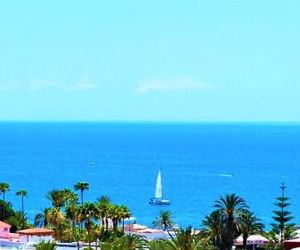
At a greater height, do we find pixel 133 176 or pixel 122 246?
pixel 133 176

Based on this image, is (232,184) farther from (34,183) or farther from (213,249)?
(213,249)

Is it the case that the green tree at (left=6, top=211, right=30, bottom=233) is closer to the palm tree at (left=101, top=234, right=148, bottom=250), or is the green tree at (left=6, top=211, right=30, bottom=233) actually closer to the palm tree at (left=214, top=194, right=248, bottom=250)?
the palm tree at (left=101, top=234, right=148, bottom=250)

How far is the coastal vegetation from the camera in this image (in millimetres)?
41719

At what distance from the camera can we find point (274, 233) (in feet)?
192

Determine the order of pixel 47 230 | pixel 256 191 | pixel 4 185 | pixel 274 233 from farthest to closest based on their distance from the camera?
pixel 256 191 → pixel 4 185 → pixel 47 230 → pixel 274 233

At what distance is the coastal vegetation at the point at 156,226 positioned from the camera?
41.7m

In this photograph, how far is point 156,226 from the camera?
88875 millimetres

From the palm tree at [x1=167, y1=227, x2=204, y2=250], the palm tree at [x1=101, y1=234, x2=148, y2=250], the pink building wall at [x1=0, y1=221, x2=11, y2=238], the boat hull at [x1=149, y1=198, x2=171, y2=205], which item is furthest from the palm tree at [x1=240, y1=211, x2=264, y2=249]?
the boat hull at [x1=149, y1=198, x2=171, y2=205]

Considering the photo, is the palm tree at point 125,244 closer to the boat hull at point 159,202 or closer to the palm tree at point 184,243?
the palm tree at point 184,243

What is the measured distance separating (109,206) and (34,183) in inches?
4294

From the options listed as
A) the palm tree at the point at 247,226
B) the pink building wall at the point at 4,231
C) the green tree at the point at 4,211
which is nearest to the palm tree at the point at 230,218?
the palm tree at the point at 247,226

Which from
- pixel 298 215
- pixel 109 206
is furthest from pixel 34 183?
pixel 109 206

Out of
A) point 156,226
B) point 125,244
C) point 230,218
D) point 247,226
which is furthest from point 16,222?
point 125,244

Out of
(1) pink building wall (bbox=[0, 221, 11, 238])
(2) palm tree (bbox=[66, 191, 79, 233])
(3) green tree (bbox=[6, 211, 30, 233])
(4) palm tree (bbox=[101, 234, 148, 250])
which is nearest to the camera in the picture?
(4) palm tree (bbox=[101, 234, 148, 250])
